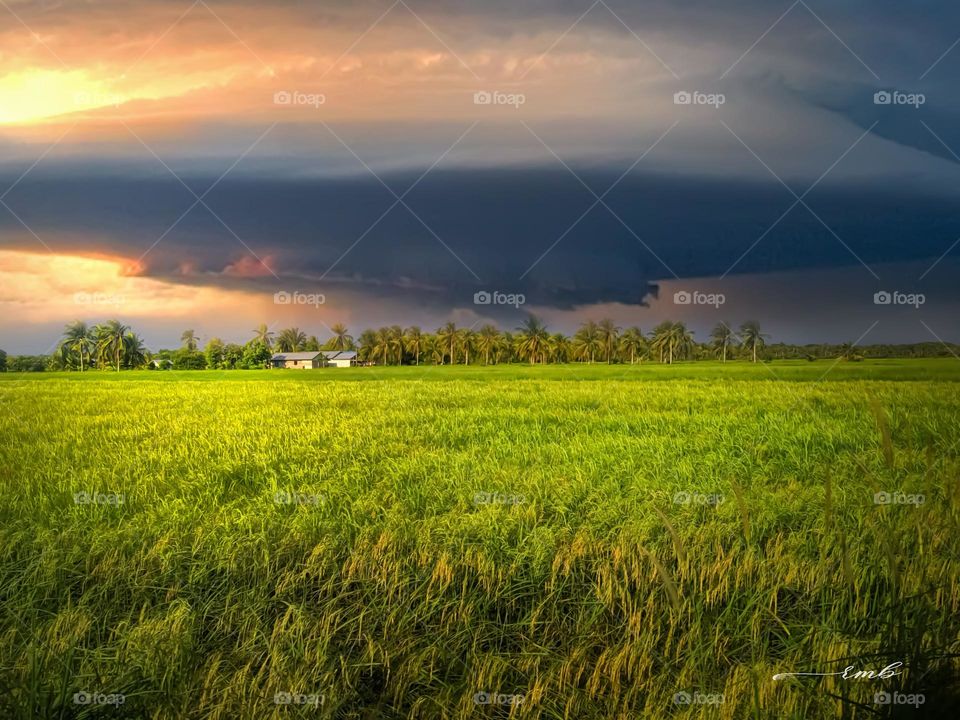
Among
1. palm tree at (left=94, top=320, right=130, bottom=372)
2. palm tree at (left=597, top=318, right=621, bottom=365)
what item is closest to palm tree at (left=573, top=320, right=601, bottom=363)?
palm tree at (left=597, top=318, right=621, bottom=365)

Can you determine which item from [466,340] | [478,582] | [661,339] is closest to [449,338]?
[466,340]

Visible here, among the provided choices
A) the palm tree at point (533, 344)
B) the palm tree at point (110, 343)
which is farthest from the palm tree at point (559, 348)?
the palm tree at point (110, 343)

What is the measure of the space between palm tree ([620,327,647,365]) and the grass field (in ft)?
117

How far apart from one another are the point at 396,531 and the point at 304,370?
30516mm

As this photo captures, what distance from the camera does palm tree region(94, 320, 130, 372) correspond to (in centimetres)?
2058

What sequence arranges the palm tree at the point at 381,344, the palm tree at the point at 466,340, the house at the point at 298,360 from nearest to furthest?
the house at the point at 298,360, the palm tree at the point at 381,344, the palm tree at the point at 466,340

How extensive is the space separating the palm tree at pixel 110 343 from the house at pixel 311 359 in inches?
391

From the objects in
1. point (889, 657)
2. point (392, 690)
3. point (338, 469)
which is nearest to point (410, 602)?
point (392, 690)

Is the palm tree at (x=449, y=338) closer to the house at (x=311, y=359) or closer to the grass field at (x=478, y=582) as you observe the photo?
the house at (x=311, y=359)

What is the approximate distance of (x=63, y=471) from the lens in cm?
809

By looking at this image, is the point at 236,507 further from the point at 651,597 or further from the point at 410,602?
the point at 651,597

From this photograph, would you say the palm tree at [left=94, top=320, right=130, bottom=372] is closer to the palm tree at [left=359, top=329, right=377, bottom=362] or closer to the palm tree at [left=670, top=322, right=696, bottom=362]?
the palm tree at [left=359, top=329, right=377, bottom=362]

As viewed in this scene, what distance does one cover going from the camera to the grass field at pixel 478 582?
132 inches

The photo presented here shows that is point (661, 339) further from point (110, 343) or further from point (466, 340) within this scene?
point (110, 343)
